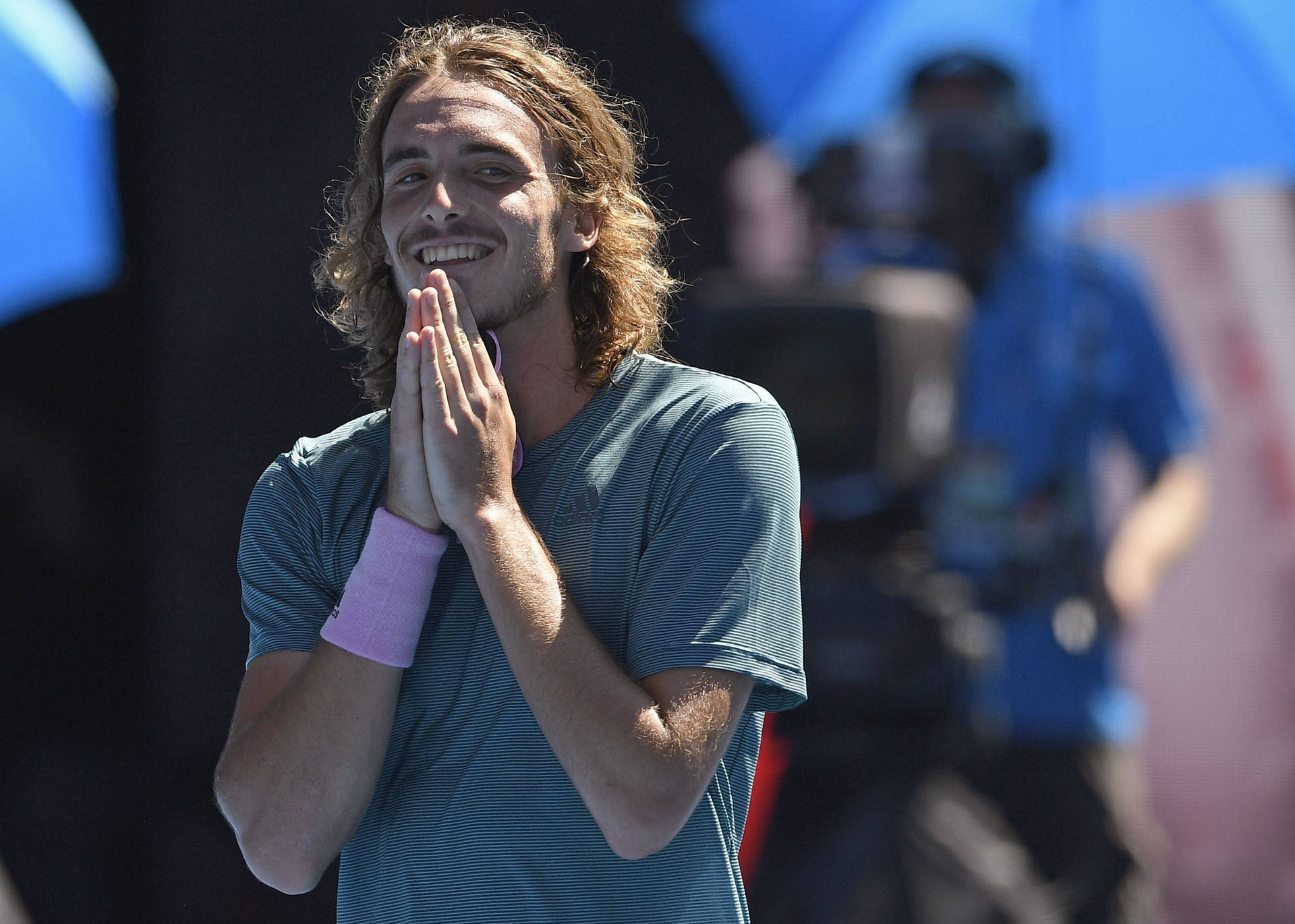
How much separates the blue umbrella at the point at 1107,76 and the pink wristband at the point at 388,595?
8.55ft

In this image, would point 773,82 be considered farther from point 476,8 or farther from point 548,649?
point 548,649

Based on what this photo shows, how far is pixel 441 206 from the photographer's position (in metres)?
1.53

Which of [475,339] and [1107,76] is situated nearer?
[475,339]

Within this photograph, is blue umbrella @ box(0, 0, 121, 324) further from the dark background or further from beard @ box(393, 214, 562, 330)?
beard @ box(393, 214, 562, 330)

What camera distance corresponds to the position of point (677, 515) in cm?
143

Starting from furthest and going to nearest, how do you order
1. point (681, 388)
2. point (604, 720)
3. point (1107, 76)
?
point (1107, 76) < point (681, 388) < point (604, 720)

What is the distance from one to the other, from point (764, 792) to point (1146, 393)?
123 centimetres

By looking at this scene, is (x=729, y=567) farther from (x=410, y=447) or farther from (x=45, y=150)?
(x=45, y=150)

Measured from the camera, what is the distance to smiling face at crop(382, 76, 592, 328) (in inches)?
60.9

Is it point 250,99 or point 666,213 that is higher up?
point 250,99

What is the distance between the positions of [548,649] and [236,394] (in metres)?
3.11

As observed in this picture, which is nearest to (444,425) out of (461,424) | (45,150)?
(461,424)

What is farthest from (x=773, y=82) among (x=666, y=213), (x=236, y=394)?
(x=236, y=394)

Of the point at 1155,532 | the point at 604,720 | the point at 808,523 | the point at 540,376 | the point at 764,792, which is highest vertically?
the point at 540,376
